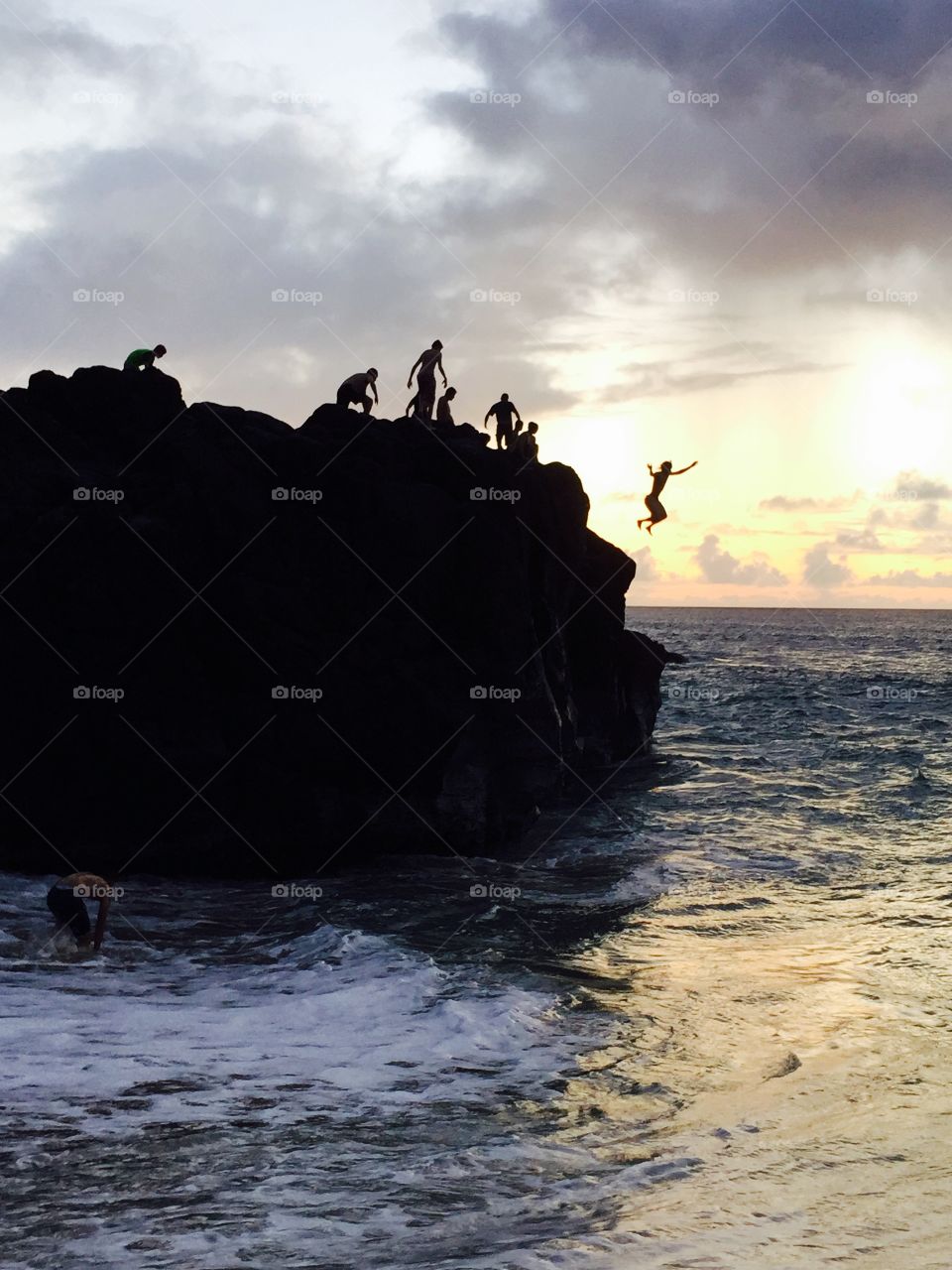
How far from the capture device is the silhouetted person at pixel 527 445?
26.1 metres

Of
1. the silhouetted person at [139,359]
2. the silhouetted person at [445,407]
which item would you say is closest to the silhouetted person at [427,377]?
the silhouetted person at [445,407]

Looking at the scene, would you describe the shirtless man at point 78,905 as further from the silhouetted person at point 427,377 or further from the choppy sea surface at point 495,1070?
the silhouetted person at point 427,377

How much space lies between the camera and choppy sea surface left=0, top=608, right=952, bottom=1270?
23.9ft

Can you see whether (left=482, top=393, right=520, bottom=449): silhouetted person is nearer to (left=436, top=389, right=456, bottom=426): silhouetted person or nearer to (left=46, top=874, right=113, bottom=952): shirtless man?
(left=436, top=389, right=456, bottom=426): silhouetted person

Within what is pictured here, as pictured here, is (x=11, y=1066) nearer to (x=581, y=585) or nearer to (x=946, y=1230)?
(x=946, y=1230)

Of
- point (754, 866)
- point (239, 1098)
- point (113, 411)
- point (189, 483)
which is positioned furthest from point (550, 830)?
point (239, 1098)

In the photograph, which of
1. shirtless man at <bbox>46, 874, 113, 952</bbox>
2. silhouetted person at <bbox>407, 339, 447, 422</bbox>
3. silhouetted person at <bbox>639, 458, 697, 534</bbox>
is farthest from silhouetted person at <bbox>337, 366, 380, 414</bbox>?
shirtless man at <bbox>46, 874, 113, 952</bbox>

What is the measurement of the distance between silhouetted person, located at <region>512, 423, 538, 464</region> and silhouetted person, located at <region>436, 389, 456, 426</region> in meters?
1.69

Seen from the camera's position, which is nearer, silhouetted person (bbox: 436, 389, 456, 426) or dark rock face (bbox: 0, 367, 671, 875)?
dark rock face (bbox: 0, 367, 671, 875)

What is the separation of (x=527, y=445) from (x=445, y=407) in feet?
7.50

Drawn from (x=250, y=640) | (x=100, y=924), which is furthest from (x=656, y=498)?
(x=100, y=924)

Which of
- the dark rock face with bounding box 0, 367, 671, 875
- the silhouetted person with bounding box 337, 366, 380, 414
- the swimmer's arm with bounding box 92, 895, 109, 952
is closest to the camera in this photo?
the swimmer's arm with bounding box 92, 895, 109, 952

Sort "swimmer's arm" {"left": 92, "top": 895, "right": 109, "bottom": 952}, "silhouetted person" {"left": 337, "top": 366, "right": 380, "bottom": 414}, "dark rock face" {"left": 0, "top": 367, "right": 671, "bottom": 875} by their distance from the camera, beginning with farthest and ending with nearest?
1. "silhouetted person" {"left": 337, "top": 366, "right": 380, "bottom": 414}
2. "dark rock face" {"left": 0, "top": 367, "right": 671, "bottom": 875}
3. "swimmer's arm" {"left": 92, "top": 895, "right": 109, "bottom": 952}

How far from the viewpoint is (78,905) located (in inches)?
550
